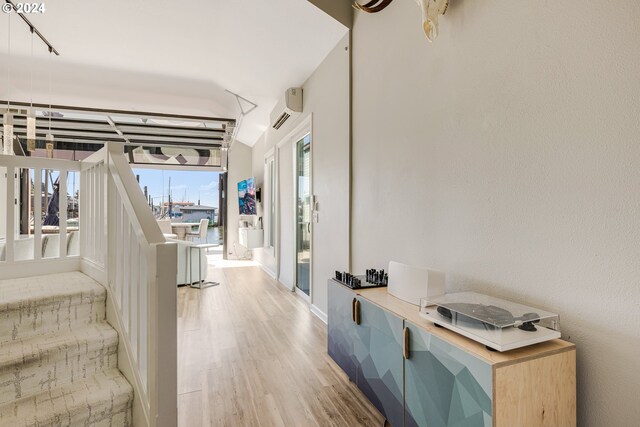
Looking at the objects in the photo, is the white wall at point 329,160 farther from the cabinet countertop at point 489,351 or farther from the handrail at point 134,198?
the handrail at point 134,198

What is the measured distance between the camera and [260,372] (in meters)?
2.38

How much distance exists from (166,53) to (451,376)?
4.61 metres

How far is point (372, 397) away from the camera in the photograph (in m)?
1.82

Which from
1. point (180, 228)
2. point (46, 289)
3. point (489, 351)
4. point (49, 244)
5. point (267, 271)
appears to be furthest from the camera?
point (180, 228)

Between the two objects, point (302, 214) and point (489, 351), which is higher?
point (302, 214)

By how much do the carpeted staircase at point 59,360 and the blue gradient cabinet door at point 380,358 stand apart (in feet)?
4.09

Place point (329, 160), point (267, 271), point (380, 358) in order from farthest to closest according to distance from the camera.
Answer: point (267, 271)
point (329, 160)
point (380, 358)

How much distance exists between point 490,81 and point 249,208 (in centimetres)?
651

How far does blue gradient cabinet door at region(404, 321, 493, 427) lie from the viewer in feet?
3.64

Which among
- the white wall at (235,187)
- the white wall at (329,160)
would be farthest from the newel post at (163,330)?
the white wall at (235,187)

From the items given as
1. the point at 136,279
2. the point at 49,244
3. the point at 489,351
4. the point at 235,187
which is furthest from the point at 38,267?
the point at 235,187

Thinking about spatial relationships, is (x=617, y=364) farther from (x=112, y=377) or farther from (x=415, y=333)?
(x=112, y=377)

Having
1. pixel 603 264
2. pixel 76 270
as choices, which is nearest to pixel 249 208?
pixel 76 270

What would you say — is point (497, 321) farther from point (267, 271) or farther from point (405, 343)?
point (267, 271)
